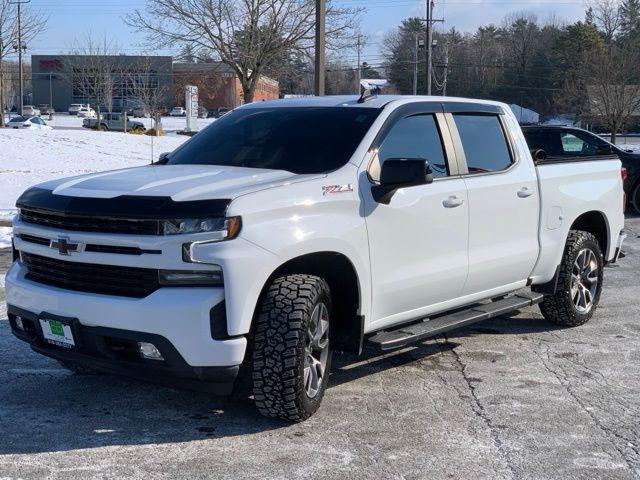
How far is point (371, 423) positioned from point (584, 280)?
11.2ft

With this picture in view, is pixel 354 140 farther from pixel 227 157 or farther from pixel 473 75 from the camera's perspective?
pixel 473 75

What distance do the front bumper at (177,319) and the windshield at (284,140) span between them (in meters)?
1.34

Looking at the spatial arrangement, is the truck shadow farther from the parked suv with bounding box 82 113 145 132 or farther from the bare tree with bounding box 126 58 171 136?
the bare tree with bounding box 126 58 171 136

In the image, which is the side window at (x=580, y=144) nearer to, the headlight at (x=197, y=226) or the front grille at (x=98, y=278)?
the headlight at (x=197, y=226)

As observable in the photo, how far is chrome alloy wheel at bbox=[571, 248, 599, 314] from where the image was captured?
23.6 feet

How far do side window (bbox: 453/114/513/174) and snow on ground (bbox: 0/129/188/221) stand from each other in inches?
413

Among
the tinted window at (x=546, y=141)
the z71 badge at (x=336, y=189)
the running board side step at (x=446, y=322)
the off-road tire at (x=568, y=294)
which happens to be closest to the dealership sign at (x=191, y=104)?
the tinted window at (x=546, y=141)

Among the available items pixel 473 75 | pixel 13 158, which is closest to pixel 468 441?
pixel 13 158

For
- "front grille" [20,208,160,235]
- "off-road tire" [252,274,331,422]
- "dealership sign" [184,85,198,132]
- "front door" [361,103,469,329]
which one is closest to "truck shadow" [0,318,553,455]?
"off-road tire" [252,274,331,422]

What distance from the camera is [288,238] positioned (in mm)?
4441

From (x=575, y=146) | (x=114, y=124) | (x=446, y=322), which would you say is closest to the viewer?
(x=446, y=322)

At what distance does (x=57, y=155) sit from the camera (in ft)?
81.4

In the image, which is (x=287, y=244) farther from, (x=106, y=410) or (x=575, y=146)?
(x=575, y=146)

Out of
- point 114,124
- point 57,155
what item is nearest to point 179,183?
point 57,155
